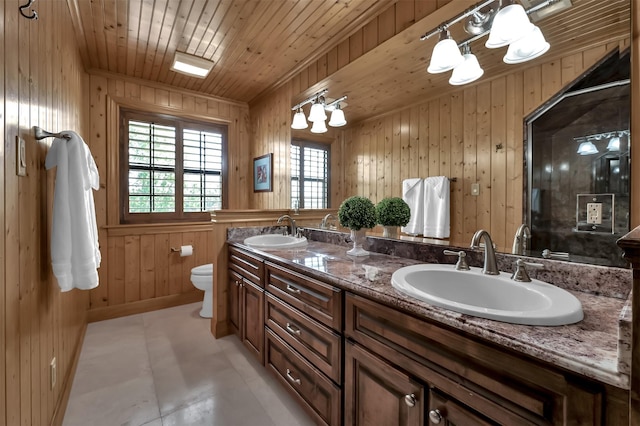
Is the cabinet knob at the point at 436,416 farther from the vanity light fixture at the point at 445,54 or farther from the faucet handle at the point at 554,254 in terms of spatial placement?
the vanity light fixture at the point at 445,54

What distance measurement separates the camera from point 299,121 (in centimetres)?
270

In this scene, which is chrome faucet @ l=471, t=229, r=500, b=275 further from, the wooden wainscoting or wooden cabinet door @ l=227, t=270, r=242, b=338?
the wooden wainscoting

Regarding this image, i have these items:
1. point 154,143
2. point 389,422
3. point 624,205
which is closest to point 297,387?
point 389,422

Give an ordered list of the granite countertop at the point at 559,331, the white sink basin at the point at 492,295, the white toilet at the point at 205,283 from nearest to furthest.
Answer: the granite countertop at the point at 559,331, the white sink basin at the point at 492,295, the white toilet at the point at 205,283

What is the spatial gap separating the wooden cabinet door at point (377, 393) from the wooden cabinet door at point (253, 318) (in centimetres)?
86

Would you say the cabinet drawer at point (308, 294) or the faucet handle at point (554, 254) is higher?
the faucet handle at point (554, 254)

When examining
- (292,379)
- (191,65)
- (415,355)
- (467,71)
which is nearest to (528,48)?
(467,71)

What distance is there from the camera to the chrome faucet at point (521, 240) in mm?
1247

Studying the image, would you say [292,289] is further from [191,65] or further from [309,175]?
[191,65]

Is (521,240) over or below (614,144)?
below

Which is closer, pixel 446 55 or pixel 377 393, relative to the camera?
pixel 377 393

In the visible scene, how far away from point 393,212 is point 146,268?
275 cm

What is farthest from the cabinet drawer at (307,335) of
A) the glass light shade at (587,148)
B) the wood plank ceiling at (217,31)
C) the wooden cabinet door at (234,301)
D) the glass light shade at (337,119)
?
the wood plank ceiling at (217,31)

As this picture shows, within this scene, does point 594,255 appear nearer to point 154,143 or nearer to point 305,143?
point 305,143
